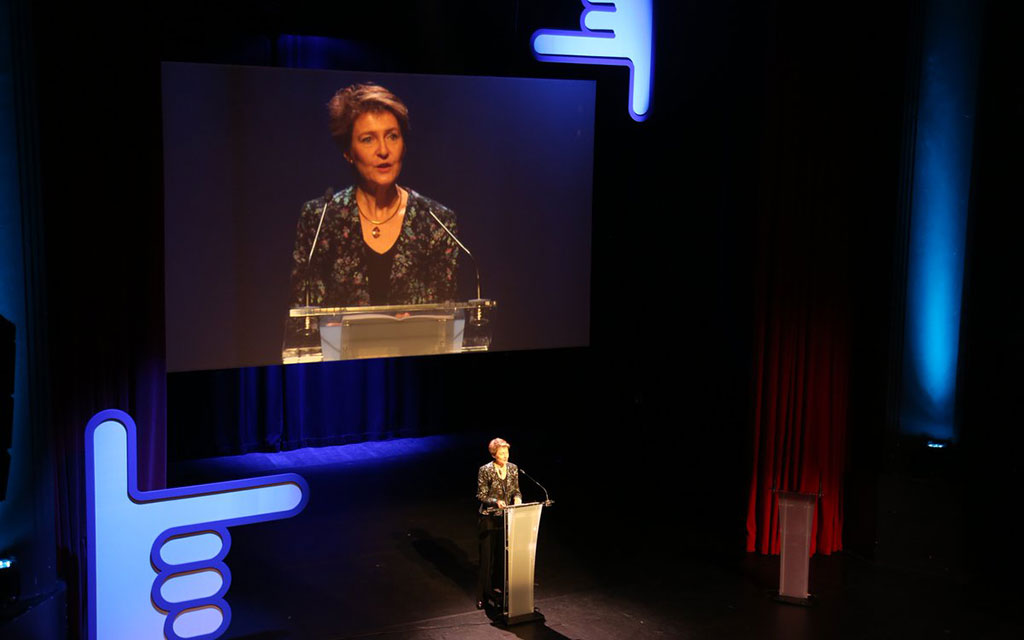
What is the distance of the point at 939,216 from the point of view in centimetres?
757

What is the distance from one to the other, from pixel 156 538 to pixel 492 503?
2.02 m

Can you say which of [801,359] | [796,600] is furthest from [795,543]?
[801,359]

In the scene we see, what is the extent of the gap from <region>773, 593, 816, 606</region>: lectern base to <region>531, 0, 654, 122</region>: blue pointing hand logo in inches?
142

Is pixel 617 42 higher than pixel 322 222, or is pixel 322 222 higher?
pixel 617 42

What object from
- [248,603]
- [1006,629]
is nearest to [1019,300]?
[1006,629]

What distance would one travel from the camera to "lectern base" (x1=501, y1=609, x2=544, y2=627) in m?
6.62

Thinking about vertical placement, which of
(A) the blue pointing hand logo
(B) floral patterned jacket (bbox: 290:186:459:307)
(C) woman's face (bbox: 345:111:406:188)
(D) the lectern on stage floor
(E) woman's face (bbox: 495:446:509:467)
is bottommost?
(D) the lectern on stage floor

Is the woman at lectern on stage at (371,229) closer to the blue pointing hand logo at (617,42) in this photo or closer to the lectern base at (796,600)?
the blue pointing hand logo at (617,42)

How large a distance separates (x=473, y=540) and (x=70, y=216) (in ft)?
12.3

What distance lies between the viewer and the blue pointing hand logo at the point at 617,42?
7891 millimetres

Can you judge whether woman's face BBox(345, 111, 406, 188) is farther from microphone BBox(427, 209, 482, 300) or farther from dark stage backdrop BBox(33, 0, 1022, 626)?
microphone BBox(427, 209, 482, 300)

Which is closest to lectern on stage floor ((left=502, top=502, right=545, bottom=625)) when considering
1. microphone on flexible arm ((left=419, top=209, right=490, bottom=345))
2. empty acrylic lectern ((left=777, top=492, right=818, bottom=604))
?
empty acrylic lectern ((left=777, top=492, right=818, bottom=604))

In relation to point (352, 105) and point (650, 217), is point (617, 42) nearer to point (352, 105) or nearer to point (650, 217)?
point (650, 217)

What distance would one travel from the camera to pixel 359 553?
7863 millimetres
